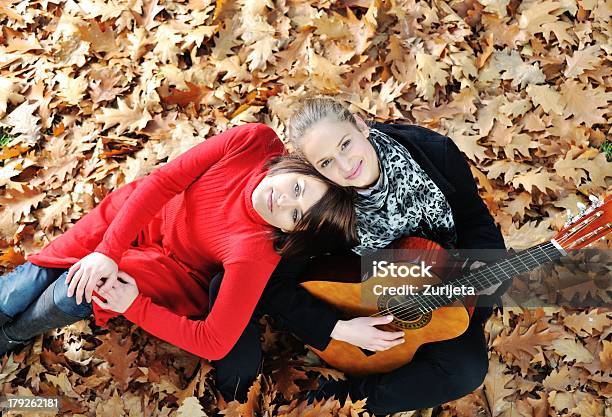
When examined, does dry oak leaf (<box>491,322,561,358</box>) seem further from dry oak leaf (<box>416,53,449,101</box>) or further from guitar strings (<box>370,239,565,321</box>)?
dry oak leaf (<box>416,53,449,101</box>)

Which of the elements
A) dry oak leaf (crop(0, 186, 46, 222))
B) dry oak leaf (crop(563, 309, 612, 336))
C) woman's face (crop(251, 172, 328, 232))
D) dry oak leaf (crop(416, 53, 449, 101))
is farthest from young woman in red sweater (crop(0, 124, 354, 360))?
dry oak leaf (crop(563, 309, 612, 336))

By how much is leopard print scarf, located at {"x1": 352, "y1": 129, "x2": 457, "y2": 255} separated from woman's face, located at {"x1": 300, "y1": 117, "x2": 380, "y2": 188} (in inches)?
5.9

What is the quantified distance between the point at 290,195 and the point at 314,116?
27 centimetres

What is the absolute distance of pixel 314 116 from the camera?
2053 millimetres

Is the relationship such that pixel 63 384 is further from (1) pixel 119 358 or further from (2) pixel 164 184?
(2) pixel 164 184

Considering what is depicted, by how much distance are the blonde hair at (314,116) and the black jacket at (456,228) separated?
1.06ft

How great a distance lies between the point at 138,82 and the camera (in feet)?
10.5

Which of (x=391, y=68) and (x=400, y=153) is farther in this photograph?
(x=391, y=68)

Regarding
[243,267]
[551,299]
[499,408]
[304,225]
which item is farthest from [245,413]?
[551,299]

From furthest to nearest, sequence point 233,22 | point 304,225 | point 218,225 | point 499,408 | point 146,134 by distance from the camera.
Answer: point 233,22 < point 146,134 < point 499,408 < point 218,225 < point 304,225

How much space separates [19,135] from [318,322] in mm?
1808

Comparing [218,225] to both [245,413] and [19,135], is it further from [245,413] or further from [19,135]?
[19,135]

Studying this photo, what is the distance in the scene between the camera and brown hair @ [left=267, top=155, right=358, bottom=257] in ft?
7.02

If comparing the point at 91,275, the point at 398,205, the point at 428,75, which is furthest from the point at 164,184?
the point at 428,75
